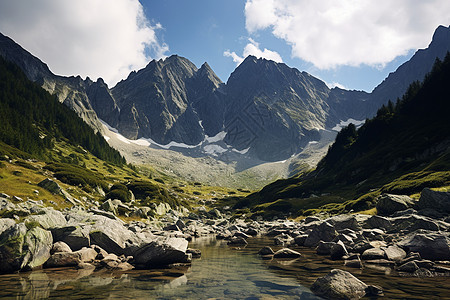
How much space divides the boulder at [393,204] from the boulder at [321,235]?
47.1 ft

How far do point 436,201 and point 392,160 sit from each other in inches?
1674

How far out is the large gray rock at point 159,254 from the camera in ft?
58.3

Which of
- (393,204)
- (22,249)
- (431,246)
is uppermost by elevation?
(393,204)

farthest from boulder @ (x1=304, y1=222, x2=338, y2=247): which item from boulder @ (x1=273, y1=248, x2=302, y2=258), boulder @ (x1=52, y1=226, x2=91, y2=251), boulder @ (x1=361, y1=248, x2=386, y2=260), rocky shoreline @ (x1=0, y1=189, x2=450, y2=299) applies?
boulder @ (x1=52, y1=226, x2=91, y2=251)

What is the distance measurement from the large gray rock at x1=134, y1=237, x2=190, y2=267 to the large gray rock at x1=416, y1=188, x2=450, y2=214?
29194mm

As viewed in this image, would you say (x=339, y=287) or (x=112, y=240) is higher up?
(x=112, y=240)

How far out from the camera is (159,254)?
17859 mm

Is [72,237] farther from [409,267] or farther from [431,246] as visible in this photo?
[431,246]

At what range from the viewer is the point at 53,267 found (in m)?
16.3

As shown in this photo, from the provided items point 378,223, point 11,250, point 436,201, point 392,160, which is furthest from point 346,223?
point 392,160

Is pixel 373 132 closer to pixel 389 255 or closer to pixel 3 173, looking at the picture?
pixel 389 255

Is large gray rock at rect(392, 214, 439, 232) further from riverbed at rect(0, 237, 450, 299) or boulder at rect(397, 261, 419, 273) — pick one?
riverbed at rect(0, 237, 450, 299)

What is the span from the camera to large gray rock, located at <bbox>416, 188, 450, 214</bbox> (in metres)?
28.6

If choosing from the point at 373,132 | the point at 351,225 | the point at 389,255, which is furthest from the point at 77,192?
the point at 373,132
